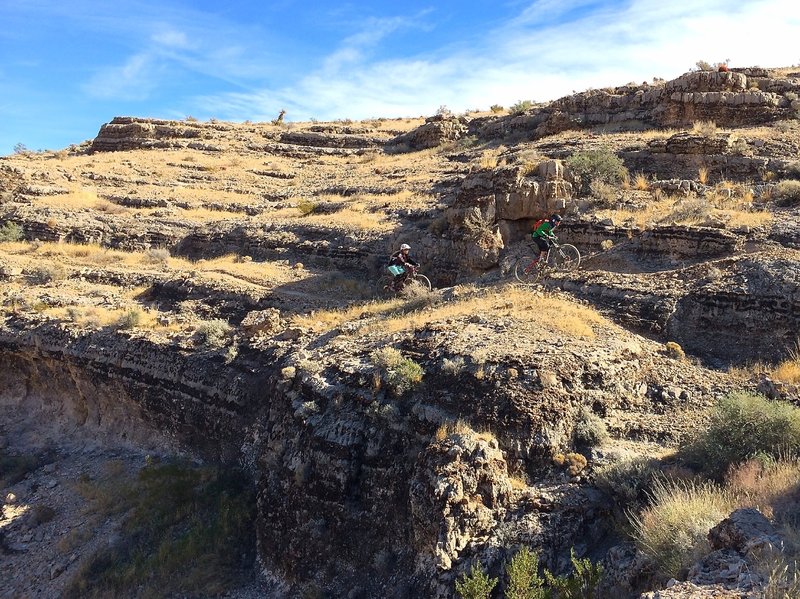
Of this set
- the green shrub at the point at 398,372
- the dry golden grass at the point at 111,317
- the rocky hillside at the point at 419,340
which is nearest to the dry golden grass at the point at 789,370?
the rocky hillside at the point at 419,340

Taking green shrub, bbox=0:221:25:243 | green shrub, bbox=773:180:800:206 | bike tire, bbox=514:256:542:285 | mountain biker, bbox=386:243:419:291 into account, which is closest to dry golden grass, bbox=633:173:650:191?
green shrub, bbox=773:180:800:206

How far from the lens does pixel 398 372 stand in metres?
8.38

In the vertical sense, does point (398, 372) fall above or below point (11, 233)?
below

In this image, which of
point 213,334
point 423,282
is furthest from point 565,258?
point 213,334

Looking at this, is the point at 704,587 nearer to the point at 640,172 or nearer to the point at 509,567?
the point at 509,567

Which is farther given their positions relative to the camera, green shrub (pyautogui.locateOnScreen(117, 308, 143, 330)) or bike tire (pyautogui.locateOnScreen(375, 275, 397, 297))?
bike tire (pyautogui.locateOnScreen(375, 275, 397, 297))

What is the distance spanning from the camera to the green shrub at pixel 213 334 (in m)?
12.0

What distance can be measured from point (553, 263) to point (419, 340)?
4.86 metres

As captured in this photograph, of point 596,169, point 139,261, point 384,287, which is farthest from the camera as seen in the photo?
point 139,261

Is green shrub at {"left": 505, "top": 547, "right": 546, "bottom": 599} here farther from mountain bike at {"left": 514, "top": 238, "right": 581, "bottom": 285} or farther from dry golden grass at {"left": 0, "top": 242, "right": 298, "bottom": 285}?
dry golden grass at {"left": 0, "top": 242, "right": 298, "bottom": 285}

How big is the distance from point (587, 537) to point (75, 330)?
12.2 metres

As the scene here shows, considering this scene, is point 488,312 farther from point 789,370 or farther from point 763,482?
point 763,482

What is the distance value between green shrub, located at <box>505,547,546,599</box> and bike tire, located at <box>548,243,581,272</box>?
778 centimetres

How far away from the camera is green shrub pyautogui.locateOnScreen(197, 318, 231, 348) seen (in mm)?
11992
